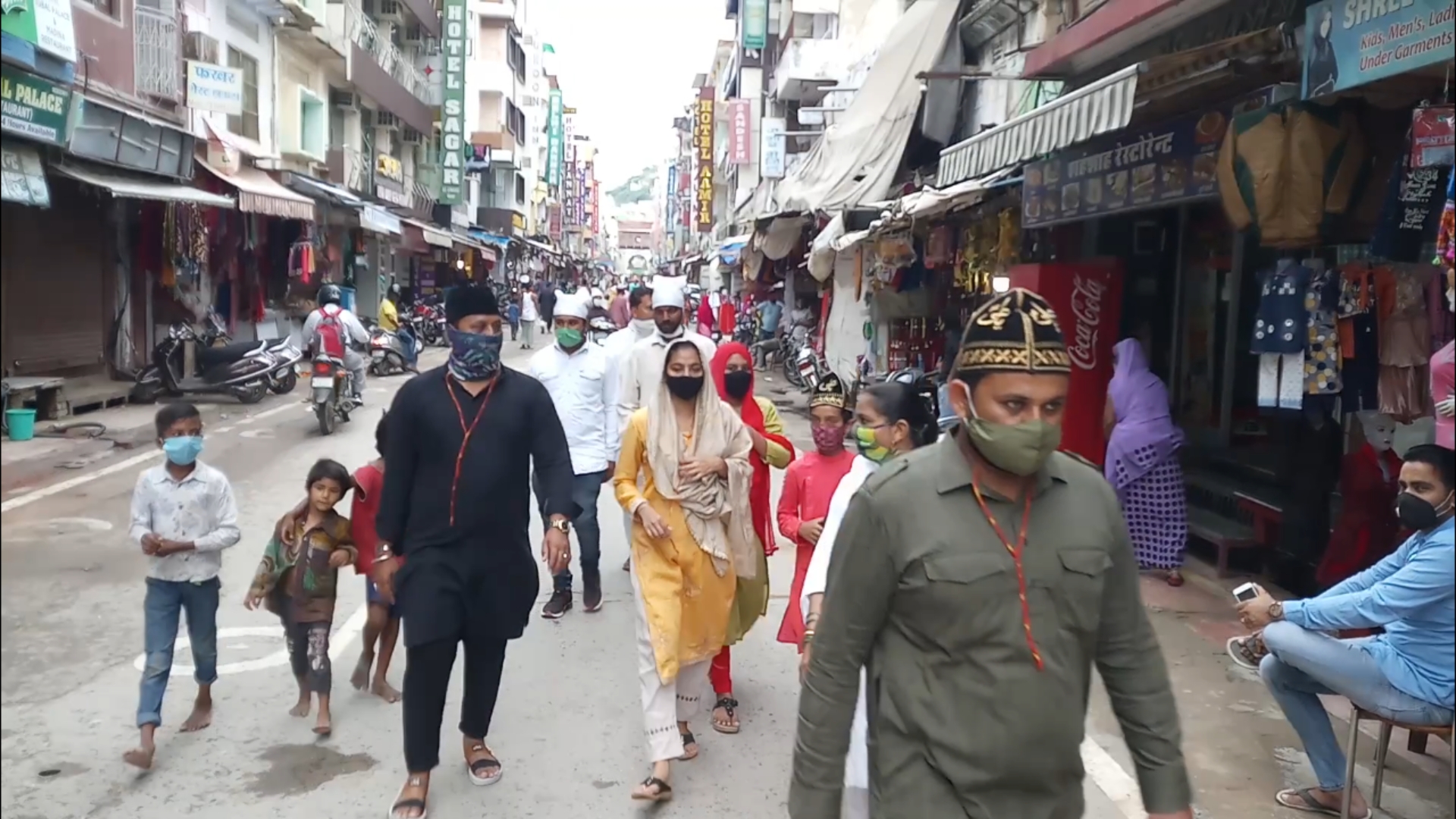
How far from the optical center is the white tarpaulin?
1368 cm

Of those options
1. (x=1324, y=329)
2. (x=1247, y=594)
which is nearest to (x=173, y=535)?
(x=1247, y=594)

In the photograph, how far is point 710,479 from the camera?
458 cm

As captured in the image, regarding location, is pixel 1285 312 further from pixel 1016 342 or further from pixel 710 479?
pixel 1016 342

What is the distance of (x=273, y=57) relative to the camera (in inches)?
832

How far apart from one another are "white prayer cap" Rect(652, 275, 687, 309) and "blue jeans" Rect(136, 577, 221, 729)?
255 centimetres

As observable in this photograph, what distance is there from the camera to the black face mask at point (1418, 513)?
3.89 metres

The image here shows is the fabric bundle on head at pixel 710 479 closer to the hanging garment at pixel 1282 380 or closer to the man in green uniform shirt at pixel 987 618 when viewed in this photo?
the man in green uniform shirt at pixel 987 618

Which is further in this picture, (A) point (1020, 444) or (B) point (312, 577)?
(B) point (312, 577)

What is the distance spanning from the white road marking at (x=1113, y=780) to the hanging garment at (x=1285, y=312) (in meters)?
2.21

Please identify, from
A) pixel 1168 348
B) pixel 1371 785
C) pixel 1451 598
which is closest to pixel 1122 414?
pixel 1168 348

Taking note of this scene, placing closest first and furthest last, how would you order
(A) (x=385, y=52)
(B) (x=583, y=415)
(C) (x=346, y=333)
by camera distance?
(B) (x=583, y=415), (C) (x=346, y=333), (A) (x=385, y=52)

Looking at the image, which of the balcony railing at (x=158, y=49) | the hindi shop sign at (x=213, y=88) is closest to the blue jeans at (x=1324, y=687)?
the balcony railing at (x=158, y=49)

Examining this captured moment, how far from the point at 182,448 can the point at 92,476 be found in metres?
5.60

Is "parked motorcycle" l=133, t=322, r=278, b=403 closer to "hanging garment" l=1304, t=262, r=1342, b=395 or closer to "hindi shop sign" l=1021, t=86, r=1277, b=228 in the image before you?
"hindi shop sign" l=1021, t=86, r=1277, b=228
